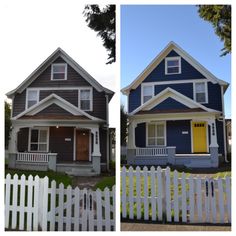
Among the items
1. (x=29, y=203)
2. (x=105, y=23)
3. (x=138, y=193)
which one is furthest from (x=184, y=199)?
(x=105, y=23)

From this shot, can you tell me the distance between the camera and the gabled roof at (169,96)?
390cm

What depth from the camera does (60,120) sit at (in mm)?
3127

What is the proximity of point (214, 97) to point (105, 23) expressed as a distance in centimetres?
207

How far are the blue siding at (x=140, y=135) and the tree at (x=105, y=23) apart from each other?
98 cm

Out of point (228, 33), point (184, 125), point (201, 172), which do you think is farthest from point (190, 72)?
point (201, 172)

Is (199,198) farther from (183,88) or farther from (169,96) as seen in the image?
(183,88)

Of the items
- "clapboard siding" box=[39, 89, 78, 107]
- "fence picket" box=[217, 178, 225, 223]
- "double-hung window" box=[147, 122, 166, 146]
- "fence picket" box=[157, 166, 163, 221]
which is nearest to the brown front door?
"clapboard siding" box=[39, 89, 78, 107]

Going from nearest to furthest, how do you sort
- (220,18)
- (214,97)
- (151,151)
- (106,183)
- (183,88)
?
1. (106,183)
2. (220,18)
3. (151,151)
4. (214,97)
5. (183,88)

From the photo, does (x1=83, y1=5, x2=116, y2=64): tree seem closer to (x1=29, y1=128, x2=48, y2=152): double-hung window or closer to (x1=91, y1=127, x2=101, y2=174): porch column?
(x1=91, y1=127, x2=101, y2=174): porch column

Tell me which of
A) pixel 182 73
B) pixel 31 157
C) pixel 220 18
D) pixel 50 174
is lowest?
pixel 50 174

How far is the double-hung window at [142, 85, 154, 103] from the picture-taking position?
399 cm

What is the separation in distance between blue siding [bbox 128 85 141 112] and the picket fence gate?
1603 millimetres

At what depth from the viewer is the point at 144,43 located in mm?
3076

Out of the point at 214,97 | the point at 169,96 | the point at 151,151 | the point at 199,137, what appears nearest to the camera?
the point at 151,151
